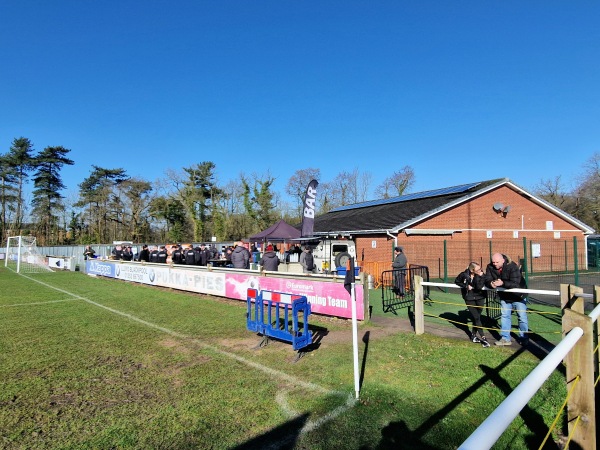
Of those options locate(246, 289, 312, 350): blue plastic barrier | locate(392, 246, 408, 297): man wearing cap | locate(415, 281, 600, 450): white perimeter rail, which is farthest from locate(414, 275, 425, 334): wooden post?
locate(415, 281, 600, 450): white perimeter rail

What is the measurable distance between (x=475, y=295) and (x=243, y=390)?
16.7 ft

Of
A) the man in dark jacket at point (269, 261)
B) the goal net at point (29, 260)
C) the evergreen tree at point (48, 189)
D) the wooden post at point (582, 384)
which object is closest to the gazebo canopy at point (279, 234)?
the man in dark jacket at point (269, 261)

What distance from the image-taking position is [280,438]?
3795mm

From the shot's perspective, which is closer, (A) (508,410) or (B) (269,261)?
(A) (508,410)

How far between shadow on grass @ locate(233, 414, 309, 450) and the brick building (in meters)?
13.0

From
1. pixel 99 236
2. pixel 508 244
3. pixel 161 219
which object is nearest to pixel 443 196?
pixel 508 244

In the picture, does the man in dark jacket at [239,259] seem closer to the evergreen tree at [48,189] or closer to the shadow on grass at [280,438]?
the shadow on grass at [280,438]

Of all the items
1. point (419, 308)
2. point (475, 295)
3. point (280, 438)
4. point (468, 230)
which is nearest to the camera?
point (280, 438)

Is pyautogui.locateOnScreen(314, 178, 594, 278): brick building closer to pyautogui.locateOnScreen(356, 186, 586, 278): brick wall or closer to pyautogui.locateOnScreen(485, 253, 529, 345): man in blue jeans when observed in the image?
pyautogui.locateOnScreen(356, 186, 586, 278): brick wall

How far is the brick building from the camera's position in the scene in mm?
19453

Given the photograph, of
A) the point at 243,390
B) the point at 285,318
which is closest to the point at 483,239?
the point at 285,318

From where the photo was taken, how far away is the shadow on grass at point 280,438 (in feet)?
12.0

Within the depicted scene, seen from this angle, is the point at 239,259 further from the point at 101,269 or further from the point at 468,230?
the point at 468,230

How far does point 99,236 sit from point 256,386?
52.5m
